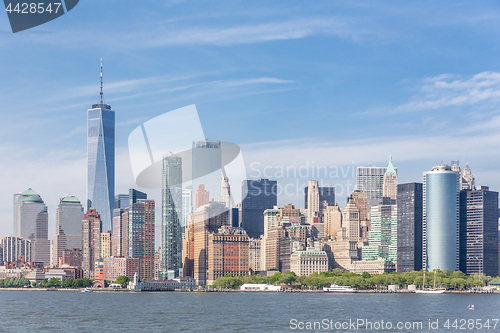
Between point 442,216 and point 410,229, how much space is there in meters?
14.5

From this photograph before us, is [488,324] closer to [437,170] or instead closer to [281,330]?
[281,330]

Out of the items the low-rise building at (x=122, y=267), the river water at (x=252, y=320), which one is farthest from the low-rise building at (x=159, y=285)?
the river water at (x=252, y=320)

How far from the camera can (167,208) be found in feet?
639

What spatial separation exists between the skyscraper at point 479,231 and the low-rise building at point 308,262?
1288 inches

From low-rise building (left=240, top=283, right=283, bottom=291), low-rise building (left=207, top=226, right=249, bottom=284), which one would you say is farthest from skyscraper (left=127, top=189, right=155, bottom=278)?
low-rise building (left=240, top=283, right=283, bottom=291)

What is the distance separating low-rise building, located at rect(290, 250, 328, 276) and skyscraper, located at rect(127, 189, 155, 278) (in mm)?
38593

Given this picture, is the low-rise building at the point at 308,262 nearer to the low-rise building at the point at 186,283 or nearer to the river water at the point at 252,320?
the low-rise building at the point at 186,283

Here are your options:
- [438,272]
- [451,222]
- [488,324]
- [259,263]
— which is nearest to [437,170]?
[451,222]

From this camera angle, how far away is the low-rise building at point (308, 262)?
6890 inches

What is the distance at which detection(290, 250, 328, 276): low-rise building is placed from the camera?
175 meters

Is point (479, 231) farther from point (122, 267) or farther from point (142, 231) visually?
point (122, 267)

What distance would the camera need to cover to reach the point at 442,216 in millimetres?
164875

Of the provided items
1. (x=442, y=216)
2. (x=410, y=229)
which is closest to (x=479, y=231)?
(x=442, y=216)

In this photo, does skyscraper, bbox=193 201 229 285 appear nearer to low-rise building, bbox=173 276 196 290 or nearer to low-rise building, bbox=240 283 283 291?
low-rise building, bbox=173 276 196 290
